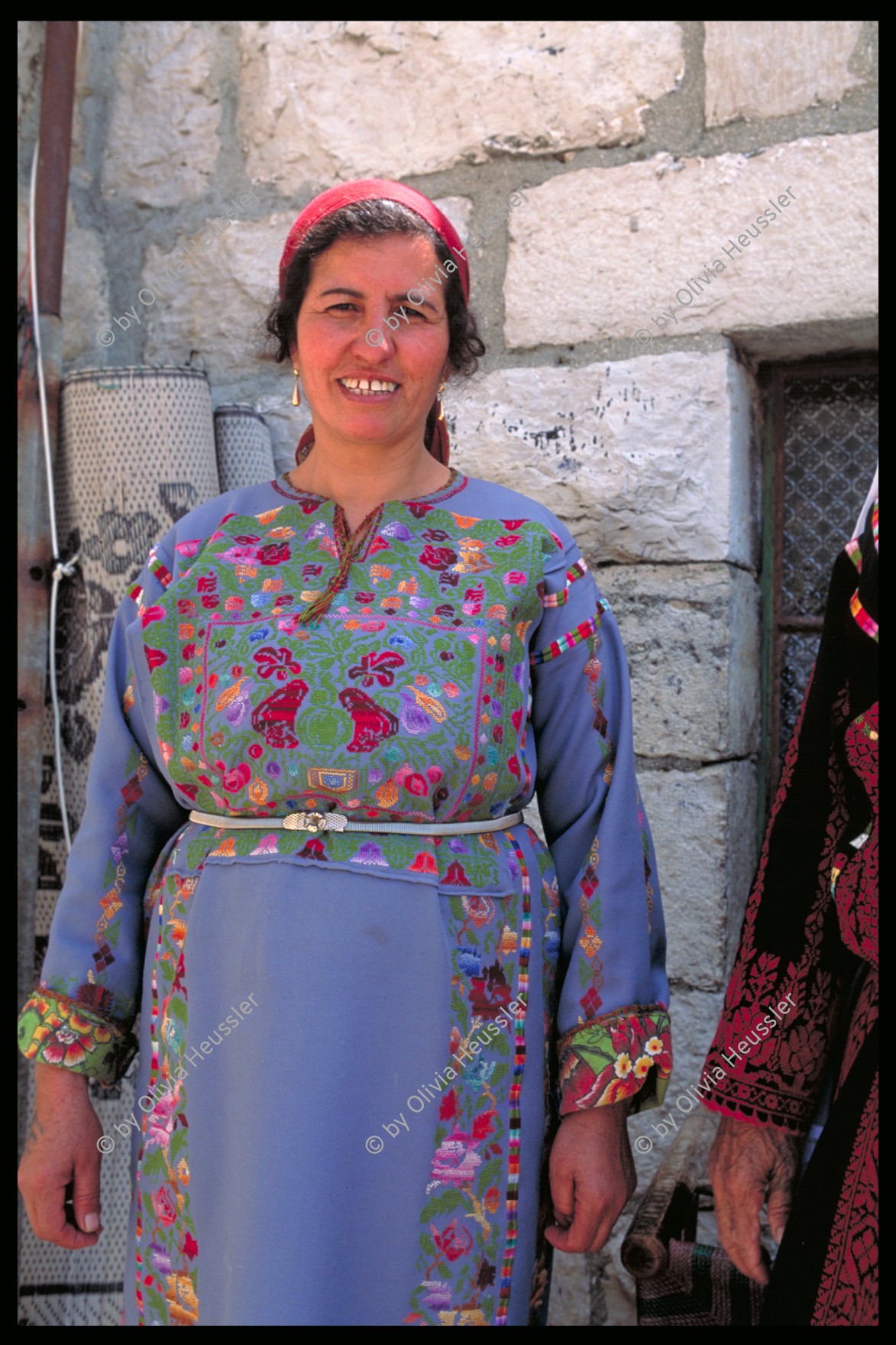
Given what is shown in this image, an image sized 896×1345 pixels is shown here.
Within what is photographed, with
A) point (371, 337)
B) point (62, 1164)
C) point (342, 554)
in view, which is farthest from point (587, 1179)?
point (371, 337)

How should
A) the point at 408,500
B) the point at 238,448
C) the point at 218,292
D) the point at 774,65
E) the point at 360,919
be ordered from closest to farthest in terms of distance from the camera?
the point at 360,919
the point at 408,500
the point at 774,65
the point at 238,448
the point at 218,292

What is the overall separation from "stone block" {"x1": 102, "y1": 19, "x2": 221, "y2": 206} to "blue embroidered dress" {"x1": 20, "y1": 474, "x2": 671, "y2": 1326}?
125 cm

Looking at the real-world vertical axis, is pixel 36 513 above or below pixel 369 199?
below

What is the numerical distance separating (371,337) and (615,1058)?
3.22 ft

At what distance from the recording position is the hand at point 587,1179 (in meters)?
1.44

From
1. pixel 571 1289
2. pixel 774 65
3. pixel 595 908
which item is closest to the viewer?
pixel 595 908

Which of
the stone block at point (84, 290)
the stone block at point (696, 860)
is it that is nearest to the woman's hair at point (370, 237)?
the stone block at point (696, 860)

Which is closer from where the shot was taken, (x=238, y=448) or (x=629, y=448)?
(x=629, y=448)

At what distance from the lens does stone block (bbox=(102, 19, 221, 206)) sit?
98.3 inches

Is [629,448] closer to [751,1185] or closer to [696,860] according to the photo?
[696,860]

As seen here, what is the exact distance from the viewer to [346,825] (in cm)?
142

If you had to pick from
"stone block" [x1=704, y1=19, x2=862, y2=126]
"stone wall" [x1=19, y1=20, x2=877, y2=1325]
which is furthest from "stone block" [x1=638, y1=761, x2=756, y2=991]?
"stone block" [x1=704, y1=19, x2=862, y2=126]
